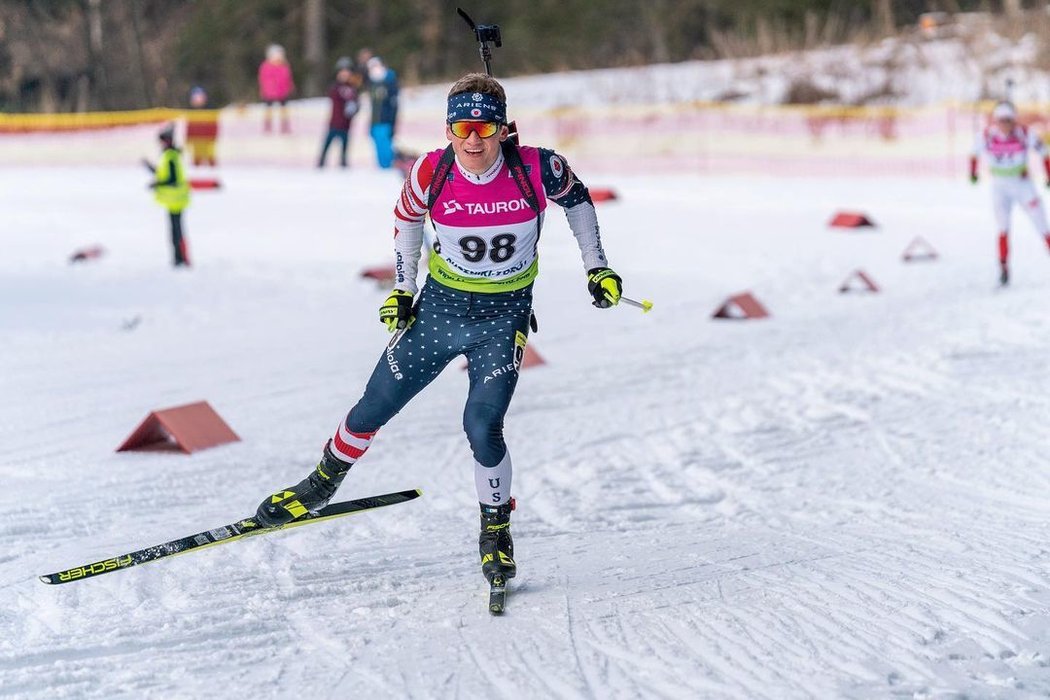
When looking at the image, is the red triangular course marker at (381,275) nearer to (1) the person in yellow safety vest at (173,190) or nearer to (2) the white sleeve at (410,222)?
(1) the person in yellow safety vest at (173,190)

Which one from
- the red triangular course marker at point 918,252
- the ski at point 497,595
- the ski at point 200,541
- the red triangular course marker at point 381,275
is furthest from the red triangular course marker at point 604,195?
the ski at point 497,595

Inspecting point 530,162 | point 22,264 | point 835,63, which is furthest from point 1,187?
point 530,162

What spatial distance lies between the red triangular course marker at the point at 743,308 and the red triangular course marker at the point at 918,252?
3172mm

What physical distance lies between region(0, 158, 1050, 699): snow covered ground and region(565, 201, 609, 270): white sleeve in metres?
1.22

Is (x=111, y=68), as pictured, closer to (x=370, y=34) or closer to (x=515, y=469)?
(x=370, y=34)

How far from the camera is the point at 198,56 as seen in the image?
3947 centimetres

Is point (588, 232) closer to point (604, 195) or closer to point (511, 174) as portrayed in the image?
point (511, 174)

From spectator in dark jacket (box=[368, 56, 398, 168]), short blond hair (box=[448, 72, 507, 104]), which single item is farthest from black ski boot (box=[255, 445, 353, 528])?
spectator in dark jacket (box=[368, 56, 398, 168])

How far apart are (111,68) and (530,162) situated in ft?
131

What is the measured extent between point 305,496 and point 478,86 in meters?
1.71

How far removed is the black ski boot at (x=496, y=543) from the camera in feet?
16.2

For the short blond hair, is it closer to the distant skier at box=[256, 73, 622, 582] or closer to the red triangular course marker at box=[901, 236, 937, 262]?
the distant skier at box=[256, 73, 622, 582]

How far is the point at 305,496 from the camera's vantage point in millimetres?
5246

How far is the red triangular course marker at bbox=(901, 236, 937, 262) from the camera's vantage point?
14.6 metres
